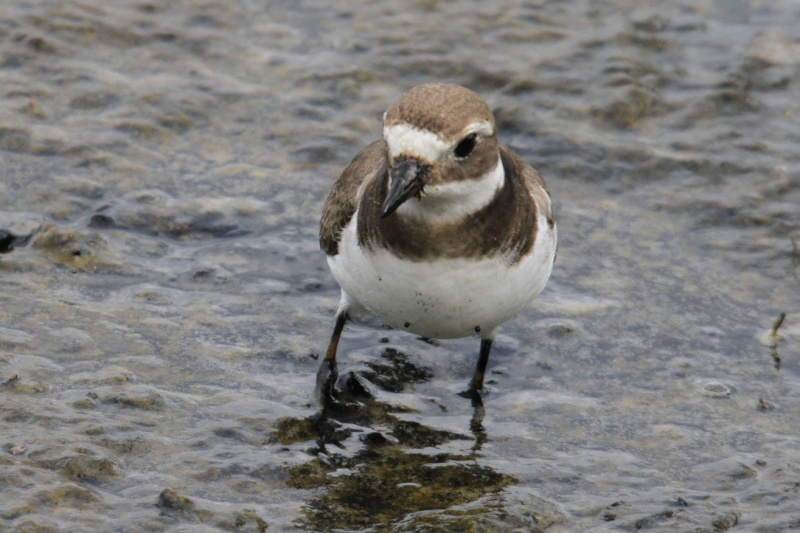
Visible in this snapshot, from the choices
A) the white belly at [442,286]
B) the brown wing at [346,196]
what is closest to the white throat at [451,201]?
the white belly at [442,286]

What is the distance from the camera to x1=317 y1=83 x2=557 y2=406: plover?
231 inches

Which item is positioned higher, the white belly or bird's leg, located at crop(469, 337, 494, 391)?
the white belly

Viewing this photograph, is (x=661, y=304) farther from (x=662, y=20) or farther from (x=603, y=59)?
(x=662, y=20)

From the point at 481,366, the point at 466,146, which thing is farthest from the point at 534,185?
the point at 466,146

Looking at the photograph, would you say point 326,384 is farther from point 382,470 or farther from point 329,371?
point 382,470

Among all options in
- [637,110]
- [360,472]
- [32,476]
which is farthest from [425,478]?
[637,110]

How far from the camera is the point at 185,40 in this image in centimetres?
1105

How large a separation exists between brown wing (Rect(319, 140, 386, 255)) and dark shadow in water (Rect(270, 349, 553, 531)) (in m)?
0.92

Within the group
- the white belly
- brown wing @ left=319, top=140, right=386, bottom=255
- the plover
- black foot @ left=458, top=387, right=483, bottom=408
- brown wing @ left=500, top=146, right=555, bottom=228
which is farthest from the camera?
black foot @ left=458, top=387, right=483, bottom=408

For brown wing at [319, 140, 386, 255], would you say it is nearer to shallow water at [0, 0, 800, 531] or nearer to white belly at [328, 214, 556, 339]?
white belly at [328, 214, 556, 339]

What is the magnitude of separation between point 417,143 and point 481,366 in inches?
76.1

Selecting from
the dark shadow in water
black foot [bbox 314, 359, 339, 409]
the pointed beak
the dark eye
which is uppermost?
the dark eye

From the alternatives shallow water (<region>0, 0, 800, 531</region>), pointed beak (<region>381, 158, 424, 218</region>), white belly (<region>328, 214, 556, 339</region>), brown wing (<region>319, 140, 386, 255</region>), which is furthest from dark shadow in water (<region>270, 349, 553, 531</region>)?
pointed beak (<region>381, 158, 424, 218</region>)

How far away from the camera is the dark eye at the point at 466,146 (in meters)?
5.97
